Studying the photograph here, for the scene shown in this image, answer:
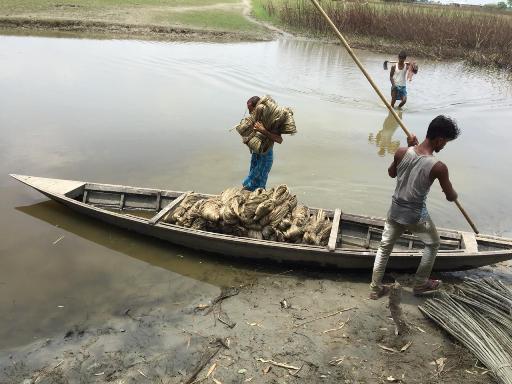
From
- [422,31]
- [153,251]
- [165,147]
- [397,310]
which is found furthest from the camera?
[422,31]

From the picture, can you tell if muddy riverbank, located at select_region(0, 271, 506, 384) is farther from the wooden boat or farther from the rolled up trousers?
the wooden boat

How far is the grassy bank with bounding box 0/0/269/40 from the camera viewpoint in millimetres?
18656

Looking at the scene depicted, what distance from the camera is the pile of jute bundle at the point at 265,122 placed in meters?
5.09

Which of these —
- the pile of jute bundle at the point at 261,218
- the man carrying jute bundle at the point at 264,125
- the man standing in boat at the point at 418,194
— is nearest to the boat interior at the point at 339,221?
the pile of jute bundle at the point at 261,218

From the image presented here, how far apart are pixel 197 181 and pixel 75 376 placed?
4.06 metres

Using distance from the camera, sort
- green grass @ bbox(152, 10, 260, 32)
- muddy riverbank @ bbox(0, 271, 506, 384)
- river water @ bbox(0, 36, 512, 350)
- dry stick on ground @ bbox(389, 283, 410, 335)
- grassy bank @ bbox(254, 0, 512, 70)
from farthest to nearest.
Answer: green grass @ bbox(152, 10, 260, 32) → grassy bank @ bbox(254, 0, 512, 70) → river water @ bbox(0, 36, 512, 350) → dry stick on ground @ bbox(389, 283, 410, 335) → muddy riverbank @ bbox(0, 271, 506, 384)

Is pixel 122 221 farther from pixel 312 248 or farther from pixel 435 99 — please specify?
pixel 435 99

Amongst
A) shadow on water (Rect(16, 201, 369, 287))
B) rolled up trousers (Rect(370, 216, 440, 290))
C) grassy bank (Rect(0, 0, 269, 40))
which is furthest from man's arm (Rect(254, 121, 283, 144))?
grassy bank (Rect(0, 0, 269, 40))

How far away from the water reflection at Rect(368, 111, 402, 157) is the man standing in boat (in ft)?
15.8

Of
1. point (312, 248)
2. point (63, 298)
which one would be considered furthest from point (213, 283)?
point (63, 298)

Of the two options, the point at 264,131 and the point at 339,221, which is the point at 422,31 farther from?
the point at 264,131

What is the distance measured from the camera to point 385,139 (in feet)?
32.5

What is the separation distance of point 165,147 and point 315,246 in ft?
15.1

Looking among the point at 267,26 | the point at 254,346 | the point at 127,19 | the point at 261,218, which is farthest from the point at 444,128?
the point at 267,26
